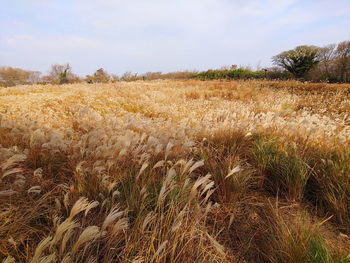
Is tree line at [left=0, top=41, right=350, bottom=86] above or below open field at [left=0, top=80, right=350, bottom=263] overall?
above

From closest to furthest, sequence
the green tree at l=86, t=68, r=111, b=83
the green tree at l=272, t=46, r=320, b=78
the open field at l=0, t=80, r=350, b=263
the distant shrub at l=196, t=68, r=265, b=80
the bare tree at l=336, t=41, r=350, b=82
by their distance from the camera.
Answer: the open field at l=0, t=80, r=350, b=263
the bare tree at l=336, t=41, r=350, b=82
the green tree at l=272, t=46, r=320, b=78
the distant shrub at l=196, t=68, r=265, b=80
the green tree at l=86, t=68, r=111, b=83

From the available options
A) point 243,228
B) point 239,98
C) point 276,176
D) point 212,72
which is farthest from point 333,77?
point 243,228

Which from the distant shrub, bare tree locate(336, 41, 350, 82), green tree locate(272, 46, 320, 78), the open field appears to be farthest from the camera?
the distant shrub

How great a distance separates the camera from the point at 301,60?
16203mm

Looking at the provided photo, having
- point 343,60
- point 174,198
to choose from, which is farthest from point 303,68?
point 174,198

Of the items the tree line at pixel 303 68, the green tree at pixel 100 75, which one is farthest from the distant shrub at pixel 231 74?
the green tree at pixel 100 75

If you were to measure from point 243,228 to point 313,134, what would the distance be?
216 centimetres

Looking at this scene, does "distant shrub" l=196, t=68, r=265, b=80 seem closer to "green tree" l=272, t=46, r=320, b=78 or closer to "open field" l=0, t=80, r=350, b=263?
"green tree" l=272, t=46, r=320, b=78

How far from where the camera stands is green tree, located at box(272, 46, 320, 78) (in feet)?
52.3

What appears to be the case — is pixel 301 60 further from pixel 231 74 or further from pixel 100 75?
pixel 100 75

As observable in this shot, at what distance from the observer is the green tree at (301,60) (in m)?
15.9

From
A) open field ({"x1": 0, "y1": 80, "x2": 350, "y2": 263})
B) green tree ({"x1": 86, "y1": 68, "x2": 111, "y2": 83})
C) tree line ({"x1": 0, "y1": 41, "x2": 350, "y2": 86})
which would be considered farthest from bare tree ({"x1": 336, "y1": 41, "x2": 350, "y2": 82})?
green tree ({"x1": 86, "y1": 68, "x2": 111, "y2": 83})

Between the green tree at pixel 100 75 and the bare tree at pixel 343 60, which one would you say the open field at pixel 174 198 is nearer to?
the bare tree at pixel 343 60

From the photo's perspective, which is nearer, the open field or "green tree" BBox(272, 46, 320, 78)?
the open field
